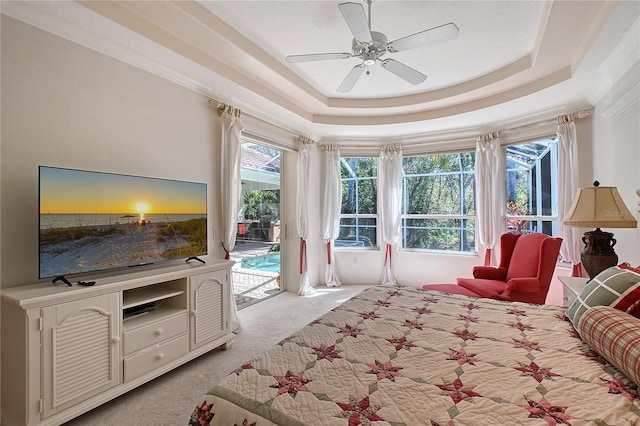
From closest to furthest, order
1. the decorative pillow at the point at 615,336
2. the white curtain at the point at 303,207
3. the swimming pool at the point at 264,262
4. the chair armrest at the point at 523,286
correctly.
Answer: the decorative pillow at the point at 615,336 → the chair armrest at the point at 523,286 → the swimming pool at the point at 264,262 → the white curtain at the point at 303,207

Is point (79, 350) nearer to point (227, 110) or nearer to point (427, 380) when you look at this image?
point (427, 380)

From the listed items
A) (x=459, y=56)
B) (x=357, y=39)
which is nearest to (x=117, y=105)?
(x=357, y=39)

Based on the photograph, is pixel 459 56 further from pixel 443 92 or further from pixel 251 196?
pixel 251 196

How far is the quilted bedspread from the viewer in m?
1.00

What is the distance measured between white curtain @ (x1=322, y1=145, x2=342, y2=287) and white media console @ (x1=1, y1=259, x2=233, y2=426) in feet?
9.18

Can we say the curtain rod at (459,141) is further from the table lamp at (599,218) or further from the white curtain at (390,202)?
the table lamp at (599,218)

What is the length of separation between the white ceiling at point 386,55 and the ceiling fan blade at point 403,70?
13.9 inches

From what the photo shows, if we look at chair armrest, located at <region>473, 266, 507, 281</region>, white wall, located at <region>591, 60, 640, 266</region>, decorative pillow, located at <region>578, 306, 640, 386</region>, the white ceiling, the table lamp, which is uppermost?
the white ceiling

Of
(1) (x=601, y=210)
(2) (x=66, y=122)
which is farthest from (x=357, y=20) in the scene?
(1) (x=601, y=210)

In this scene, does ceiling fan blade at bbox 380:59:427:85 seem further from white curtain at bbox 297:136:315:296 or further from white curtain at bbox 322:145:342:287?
white curtain at bbox 322:145:342:287

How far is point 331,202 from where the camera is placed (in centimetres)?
511

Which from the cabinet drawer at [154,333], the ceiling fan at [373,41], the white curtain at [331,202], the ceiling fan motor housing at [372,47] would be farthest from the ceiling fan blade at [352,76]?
the cabinet drawer at [154,333]

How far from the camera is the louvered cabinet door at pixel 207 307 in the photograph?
253 centimetres

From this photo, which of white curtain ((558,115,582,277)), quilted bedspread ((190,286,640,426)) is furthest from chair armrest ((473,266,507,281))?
quilted bedspread ((190,286,640,426))
